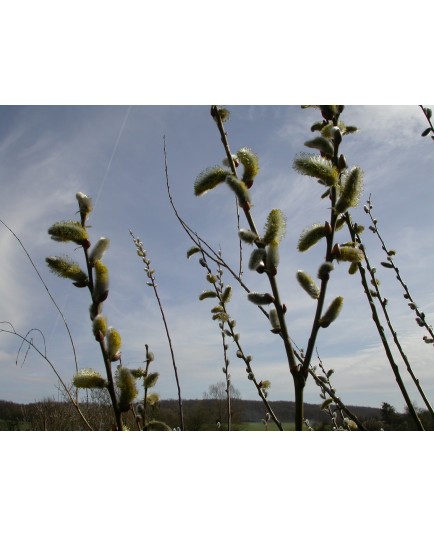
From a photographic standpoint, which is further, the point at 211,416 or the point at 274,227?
the point at 211,416

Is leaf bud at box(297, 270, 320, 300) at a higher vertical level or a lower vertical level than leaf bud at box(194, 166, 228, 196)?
lower

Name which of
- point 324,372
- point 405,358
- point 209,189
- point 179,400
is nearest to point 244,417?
point 324,372

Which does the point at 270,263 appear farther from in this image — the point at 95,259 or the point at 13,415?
the point at 13,415

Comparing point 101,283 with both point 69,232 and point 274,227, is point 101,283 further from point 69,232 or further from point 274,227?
point 274,227

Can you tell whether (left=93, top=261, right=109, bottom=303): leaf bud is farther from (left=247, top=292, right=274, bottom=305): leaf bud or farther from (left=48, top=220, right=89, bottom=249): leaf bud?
(left=247, top=292, right=274, bottom=305): leaf bud

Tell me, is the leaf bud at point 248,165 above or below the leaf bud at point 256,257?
above

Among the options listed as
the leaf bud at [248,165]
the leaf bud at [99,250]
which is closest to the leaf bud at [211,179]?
the leaf bud at [248,165]

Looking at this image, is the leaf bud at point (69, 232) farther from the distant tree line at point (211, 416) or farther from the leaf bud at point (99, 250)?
the distant tree line at point (211, 416)

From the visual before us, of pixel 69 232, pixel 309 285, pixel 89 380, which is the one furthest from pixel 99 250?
pixel 309 285

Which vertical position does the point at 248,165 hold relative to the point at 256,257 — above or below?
above

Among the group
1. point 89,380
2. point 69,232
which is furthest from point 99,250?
point 89,380

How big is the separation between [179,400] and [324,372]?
3.24ft

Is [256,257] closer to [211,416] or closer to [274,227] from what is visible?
[274,227]

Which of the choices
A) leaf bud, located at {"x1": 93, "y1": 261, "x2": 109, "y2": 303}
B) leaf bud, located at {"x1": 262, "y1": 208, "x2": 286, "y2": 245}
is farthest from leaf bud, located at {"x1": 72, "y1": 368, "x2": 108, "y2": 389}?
leaf bud, located at {"x1": 262, "y1": 208, "x2": 286, "y2": 245}
